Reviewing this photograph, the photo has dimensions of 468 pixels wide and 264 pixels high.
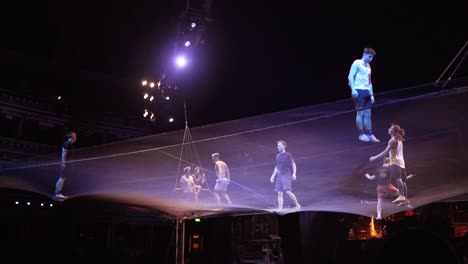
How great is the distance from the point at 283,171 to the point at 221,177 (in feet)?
3.67

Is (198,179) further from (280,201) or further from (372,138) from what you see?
(372,138)

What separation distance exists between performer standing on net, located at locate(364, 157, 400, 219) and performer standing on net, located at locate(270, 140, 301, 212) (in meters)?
1.03

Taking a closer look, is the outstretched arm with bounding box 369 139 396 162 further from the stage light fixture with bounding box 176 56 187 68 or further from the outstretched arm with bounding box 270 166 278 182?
the stage light fixture with bounding box 176 56 187 68

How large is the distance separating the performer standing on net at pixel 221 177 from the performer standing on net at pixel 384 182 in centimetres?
212

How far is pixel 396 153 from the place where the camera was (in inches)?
208

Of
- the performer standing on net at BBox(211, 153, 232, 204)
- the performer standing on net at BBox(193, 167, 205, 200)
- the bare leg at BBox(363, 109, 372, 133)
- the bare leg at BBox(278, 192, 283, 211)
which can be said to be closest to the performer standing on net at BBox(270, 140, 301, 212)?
the bare leg at BBox(278, 192, 283, 211)

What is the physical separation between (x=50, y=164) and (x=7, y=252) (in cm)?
633

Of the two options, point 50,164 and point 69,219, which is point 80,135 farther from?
point 50,164

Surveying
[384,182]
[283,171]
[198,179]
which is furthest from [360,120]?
[198,179]

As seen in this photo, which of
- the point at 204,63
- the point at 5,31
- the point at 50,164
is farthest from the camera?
the point at 5,31

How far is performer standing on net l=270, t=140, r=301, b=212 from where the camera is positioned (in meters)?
5.92

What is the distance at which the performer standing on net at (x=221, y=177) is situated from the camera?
652cm

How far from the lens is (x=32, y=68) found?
595 inches

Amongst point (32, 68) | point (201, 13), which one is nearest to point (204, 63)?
point (201, 13)
